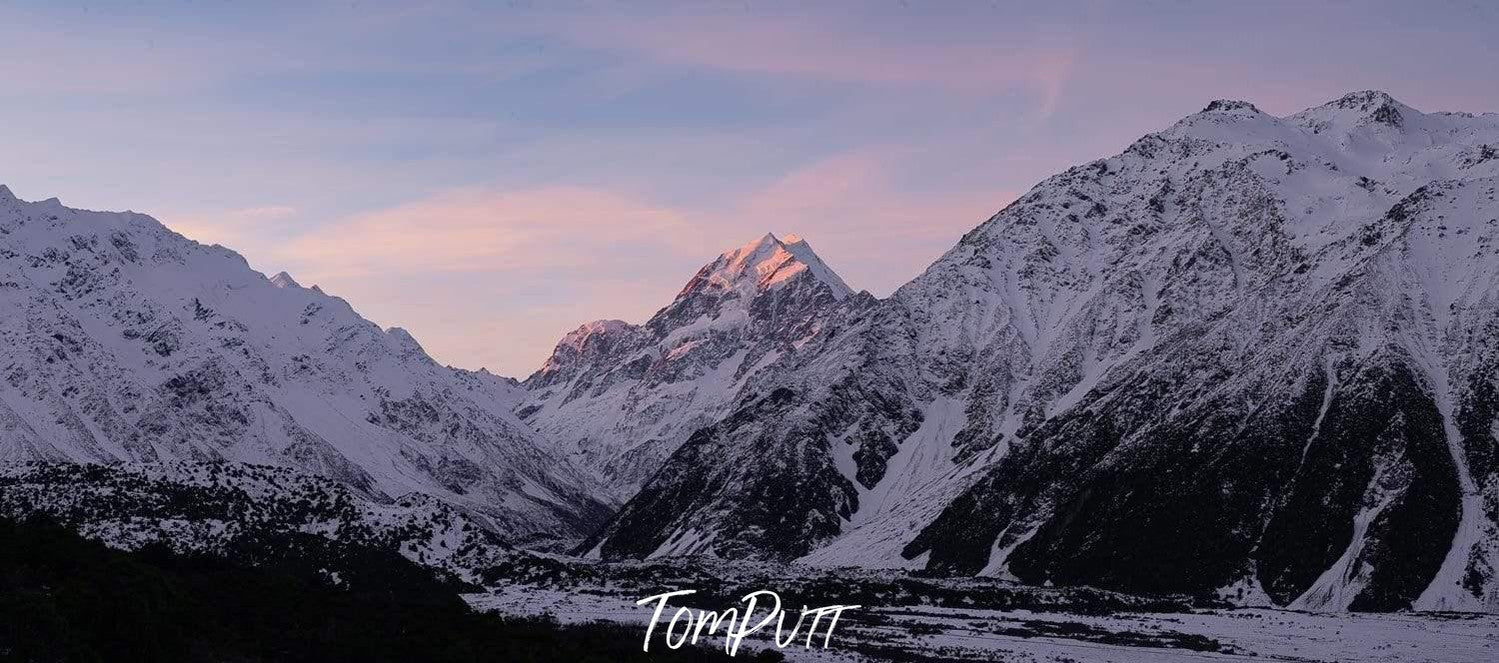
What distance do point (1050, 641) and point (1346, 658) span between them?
25.2 m

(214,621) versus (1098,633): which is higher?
(214,621)

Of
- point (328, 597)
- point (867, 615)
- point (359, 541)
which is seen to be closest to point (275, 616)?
point (328, 597)

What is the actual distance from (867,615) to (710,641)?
49.5 meters

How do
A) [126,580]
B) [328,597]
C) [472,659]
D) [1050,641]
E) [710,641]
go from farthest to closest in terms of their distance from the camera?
[1050,641], [710,641], [328,597], [472,659], [126,580]

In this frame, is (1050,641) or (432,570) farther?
(432,570)

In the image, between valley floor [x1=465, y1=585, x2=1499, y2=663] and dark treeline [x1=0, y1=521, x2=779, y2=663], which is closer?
dark treeline [x1=0, y1=521, x2=779, y2=663]

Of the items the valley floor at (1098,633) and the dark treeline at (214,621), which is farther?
the valley floor at (1098,633)

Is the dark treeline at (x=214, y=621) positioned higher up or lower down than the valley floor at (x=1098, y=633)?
higher up

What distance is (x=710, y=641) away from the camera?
12544cm

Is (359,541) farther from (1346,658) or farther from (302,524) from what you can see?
(1346,658)

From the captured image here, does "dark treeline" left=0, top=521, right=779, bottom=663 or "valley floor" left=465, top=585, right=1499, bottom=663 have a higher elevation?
"dark treeline" left=0, top=521, right=779, bottom=663

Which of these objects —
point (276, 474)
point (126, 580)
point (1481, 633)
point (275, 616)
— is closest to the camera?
point (126, 580)

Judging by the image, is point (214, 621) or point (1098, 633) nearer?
point (214, 621)

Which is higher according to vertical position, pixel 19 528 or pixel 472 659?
pixel 19 528
